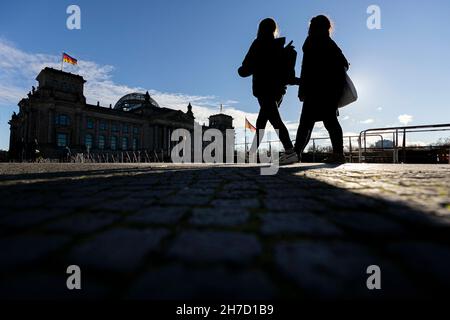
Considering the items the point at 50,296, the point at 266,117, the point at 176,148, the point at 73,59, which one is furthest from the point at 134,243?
the point at 176,148

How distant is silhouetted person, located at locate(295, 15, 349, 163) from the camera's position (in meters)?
4.89

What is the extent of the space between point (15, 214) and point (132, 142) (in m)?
56.6

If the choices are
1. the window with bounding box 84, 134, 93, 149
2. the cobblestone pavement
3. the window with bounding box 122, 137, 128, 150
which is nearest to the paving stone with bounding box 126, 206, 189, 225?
the cobblestone pavement

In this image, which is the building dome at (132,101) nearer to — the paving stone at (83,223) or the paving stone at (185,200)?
the paving stone at (185,200)

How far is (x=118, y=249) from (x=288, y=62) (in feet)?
16.3

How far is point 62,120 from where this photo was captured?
4266cm

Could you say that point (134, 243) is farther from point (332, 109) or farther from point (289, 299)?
point (332, 109)

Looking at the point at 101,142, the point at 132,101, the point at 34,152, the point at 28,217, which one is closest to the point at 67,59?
the point at 34,152

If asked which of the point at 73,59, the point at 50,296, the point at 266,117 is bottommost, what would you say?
the point at 50,296

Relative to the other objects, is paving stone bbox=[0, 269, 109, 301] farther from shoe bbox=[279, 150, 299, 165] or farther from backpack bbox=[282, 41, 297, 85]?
backpack bbox=[282, 41, 297, 85]

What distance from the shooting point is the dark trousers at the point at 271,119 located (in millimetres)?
4930

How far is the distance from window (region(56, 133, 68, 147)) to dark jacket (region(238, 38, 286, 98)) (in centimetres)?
4765

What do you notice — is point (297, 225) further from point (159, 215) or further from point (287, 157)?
point (287, 157)

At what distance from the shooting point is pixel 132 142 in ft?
177
